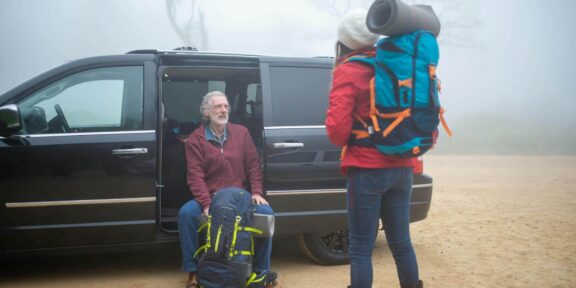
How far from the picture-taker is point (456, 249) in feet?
17.1

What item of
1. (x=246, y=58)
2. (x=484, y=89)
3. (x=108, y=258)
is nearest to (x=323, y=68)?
(x=246, y=58)

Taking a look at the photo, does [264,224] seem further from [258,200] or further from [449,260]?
[449,260]

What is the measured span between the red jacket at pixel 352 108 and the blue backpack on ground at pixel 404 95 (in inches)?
2.2

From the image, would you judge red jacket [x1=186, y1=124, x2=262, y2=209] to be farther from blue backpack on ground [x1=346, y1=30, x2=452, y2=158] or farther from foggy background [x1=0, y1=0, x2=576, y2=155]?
foggy background [x1=0, y1=0, x2=576, y2=155]

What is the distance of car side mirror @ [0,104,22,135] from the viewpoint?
3.47 meters

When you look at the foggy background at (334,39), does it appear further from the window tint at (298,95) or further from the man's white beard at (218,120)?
the man's white beard at (218,120)

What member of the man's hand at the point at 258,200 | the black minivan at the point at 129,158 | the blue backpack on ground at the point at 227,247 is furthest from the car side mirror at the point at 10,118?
the man's hand at the point at 258,200

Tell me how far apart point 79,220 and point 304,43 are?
4213 centimetres

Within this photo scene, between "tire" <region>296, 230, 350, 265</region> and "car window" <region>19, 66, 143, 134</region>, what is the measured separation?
5.76 feet

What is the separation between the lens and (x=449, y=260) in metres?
4.80

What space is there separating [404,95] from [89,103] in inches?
101

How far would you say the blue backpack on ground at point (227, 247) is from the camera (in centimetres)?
343

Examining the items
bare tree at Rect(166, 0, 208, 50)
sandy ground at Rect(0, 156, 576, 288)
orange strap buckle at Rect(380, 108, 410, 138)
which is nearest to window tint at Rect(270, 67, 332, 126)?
sandy ground at Rect(0, 156, 576, 288)

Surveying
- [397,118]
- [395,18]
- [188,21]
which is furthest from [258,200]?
[188,21]
